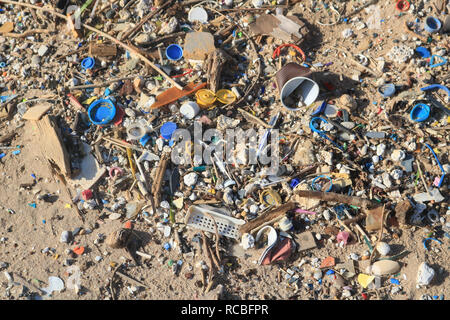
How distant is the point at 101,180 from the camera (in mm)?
4469

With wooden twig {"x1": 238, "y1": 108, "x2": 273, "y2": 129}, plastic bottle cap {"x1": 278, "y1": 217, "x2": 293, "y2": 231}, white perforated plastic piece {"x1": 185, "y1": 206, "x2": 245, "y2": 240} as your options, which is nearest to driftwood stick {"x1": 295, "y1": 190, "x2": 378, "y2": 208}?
plastic bottle cap {"x1": 278, "y1": 217, "x2": 293, "y2": 231}

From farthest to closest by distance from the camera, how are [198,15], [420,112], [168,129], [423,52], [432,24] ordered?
[198,15]
[432,24]
[423,52]
[168,129]
[420,112]

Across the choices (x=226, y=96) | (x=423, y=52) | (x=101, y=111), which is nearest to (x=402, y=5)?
(x=423, y=52)

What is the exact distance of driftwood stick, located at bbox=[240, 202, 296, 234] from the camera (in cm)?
409

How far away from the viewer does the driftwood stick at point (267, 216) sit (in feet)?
13.4

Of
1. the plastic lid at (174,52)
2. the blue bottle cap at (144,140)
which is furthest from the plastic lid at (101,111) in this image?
the plastic lid at (174,52)

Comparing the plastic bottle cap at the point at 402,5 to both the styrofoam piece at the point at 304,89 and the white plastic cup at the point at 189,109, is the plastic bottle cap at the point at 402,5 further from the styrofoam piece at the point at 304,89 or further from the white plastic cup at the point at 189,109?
the white plastic cup at the point at 189,109

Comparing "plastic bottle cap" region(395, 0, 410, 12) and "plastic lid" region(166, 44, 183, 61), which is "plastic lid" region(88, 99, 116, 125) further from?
"plastic bottle cap" region(395, 0, 410, 12)

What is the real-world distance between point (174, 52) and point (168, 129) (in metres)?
1.12

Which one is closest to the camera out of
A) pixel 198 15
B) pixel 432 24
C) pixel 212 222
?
pixel 212 222

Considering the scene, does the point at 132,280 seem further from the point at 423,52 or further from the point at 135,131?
the point at 423,52

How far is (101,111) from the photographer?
4.66 m

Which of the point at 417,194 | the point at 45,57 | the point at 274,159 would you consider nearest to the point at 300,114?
the point at 274,159

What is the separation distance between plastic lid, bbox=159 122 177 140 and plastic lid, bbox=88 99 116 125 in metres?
0.66
